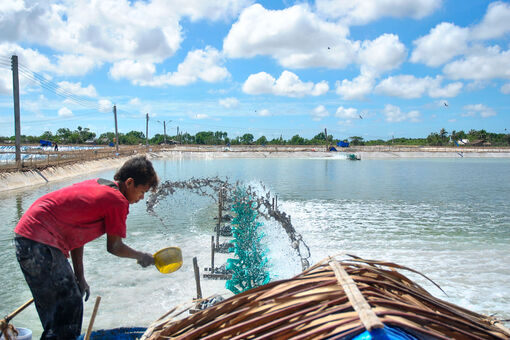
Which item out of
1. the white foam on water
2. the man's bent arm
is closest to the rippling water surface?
the white foam on water

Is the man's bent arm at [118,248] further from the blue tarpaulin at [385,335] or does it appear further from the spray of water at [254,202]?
the spray of water at [254,202]


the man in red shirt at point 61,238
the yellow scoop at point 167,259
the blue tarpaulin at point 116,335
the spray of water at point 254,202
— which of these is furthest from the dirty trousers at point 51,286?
the spray of water at point 254,202

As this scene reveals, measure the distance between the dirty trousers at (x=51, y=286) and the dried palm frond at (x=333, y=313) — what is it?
2.52ft

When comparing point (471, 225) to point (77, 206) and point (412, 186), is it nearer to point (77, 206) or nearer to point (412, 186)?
point (412, 186)

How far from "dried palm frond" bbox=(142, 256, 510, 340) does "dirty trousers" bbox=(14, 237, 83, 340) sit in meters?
0.77

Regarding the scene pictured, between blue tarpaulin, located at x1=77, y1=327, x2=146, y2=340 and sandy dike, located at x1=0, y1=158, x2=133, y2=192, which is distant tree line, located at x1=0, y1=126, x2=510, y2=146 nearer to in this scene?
sandy dike, located at x1=0, y1=158, x2=133, y2=192

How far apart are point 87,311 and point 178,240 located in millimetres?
4744

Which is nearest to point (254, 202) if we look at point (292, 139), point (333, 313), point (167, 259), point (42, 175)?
point (167, 259)

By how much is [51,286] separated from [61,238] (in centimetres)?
29

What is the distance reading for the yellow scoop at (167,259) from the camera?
2734 mm

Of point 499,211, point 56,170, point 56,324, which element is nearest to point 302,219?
point 499,211

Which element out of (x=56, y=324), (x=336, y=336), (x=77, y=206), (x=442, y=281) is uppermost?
(x=77, y=206)

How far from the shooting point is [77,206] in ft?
7.48

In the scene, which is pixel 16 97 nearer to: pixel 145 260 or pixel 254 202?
pixel 254 202
